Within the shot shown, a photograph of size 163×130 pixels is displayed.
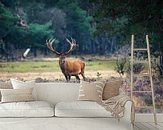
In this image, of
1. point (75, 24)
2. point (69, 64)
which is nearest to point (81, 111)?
point (69, 64)

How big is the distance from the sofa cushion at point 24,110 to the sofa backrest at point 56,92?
22.7 inches

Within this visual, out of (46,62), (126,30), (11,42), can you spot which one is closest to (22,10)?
(11,42)

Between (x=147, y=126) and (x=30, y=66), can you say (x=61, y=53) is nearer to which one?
(x=30, y=66)

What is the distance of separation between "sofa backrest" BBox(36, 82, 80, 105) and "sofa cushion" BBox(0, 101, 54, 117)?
0.58 m

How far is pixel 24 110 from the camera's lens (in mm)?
4531

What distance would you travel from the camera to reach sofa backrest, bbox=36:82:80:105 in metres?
5.22

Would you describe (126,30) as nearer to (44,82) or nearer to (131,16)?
(131,16)

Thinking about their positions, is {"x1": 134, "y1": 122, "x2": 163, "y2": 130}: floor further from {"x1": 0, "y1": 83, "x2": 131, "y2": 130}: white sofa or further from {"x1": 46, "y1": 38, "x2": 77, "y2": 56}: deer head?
{"x1": 46, "y1": 38, "x2": 77, "y2": 56}: deer head

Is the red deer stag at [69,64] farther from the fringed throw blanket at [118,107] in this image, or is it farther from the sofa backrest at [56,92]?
the fringed throw blanket at [118,107]

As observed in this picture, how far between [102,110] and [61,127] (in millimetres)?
593

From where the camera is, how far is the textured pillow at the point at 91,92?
16.2 ft

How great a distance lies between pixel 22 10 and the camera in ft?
19.5

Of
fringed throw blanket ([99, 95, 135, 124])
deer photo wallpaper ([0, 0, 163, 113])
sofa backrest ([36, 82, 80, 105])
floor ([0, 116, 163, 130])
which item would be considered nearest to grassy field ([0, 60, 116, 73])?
deer photo wallpaper ([0, 0, 163, 113])

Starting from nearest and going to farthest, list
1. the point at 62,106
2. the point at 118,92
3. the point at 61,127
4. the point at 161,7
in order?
1. the point at 61,127
2. the point at 62,106
3. the point at 118,92
4. the point at 161,7
